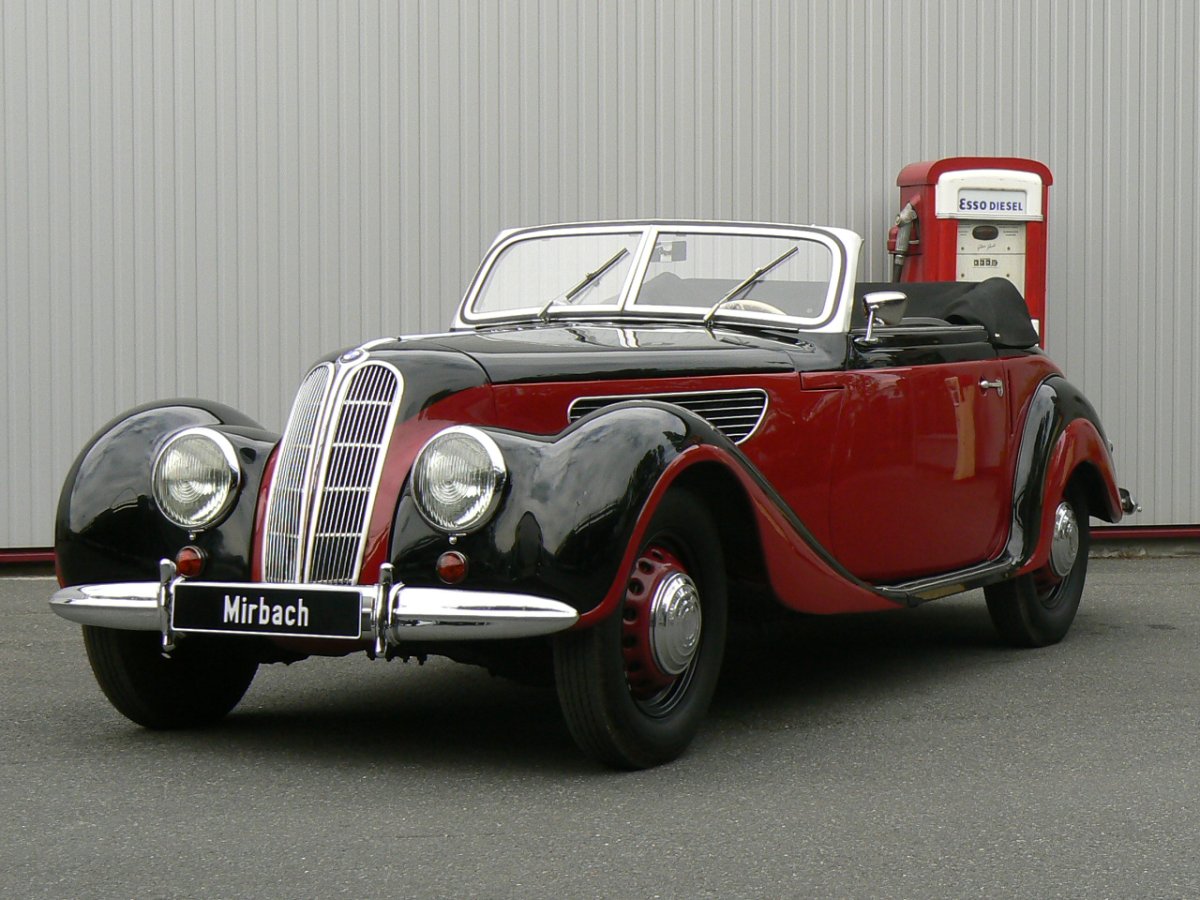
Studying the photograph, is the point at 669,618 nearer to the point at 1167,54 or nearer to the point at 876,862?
the point at 876,862

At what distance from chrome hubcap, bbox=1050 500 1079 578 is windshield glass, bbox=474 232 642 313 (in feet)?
7.11

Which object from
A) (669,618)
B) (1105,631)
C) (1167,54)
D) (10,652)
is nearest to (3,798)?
(669,618)

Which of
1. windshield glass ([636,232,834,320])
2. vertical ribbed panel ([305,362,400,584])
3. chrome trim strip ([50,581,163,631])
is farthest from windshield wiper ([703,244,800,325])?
chrome trim strip ([50,581,163,631])

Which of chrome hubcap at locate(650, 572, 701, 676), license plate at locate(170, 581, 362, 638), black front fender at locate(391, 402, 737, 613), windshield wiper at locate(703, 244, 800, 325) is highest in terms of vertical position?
windshield wiper at locate(703, 244, 800, 325)

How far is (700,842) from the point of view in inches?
158

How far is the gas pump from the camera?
9445 millimetres

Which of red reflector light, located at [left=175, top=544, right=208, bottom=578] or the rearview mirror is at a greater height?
the rearview mirror

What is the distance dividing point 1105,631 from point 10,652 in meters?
4.58

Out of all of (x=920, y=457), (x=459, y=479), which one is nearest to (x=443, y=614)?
(x=459, y=479)

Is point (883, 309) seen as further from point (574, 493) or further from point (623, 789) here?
point (623, 789)

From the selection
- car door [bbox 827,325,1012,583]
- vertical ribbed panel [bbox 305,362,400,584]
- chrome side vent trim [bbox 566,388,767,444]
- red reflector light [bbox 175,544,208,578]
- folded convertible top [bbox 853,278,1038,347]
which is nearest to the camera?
vertical ribbed panel [bbox 305,362,400,584]

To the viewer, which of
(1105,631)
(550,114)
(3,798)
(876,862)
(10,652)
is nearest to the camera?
(876,862)

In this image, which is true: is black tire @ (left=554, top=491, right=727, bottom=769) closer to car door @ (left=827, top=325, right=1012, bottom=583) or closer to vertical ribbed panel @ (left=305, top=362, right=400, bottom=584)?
vertical ribbed panel @ (left=305, top=362, right=400, bottom=584)

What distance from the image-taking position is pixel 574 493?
4551mm
